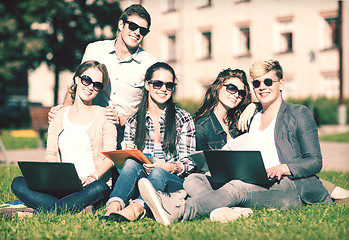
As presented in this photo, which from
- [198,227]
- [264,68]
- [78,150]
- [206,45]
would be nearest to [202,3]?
[206,45]

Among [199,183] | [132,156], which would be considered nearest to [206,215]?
[199,183]

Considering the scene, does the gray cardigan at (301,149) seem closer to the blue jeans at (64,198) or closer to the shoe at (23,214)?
the blue jeans at (64,198)

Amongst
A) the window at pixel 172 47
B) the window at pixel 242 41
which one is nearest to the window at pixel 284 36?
the window at pixel 242 41

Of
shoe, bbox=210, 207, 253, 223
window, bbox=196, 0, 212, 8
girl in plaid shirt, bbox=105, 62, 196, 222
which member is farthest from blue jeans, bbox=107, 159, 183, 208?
window, bbox=196, 0, 212, 8

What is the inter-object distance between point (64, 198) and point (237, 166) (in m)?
1.68

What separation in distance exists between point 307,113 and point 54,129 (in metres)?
2.63

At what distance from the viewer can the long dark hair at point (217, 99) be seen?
505 centimetres

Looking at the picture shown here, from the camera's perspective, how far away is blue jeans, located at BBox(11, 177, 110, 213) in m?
4.15

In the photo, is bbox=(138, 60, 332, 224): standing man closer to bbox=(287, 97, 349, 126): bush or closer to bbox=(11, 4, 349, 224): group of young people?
bbox=(11, 4, 349, 224): group of young people

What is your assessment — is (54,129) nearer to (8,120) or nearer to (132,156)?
(132,156)

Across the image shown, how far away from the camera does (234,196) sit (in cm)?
392

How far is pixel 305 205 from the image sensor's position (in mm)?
4305

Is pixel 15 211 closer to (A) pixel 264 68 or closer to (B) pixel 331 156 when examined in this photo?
(A) pixel 264 68

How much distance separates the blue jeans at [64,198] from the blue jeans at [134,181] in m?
0.34
